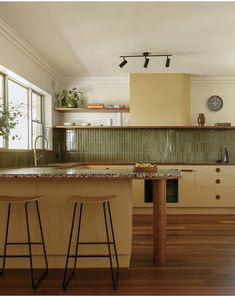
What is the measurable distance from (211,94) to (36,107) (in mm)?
3194

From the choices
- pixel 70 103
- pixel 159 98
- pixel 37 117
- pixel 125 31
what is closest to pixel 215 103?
pixel 159 98

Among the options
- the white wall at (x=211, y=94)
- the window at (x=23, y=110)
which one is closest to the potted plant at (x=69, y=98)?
the window at (x=23, y=110)

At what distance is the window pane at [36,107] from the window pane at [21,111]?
34 cm

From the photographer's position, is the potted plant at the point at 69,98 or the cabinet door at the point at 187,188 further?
the potted plant at the point at 69,98

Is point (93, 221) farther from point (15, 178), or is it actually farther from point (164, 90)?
point (164, 90)

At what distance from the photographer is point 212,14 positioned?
11.0ft

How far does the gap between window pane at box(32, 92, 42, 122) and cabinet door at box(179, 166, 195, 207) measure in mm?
2566

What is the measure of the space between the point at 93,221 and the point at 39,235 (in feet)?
1.70

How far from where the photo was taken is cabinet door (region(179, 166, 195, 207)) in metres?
5.69

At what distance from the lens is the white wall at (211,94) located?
6.29 metres

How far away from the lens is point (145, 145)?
6297 millimetres

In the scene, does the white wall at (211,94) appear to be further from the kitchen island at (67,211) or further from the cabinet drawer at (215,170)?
the kitchen island at (67,211)

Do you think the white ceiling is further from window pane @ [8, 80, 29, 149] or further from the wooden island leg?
the wooden island leg

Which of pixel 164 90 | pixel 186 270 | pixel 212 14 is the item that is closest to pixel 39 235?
pixel 186 270
